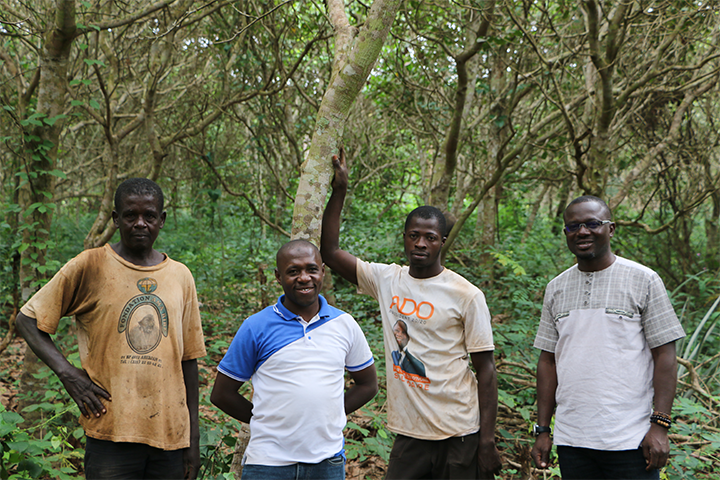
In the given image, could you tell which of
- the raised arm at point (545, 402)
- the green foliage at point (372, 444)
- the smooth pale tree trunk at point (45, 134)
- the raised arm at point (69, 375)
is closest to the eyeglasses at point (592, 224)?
the raised arm at point (545, 402)

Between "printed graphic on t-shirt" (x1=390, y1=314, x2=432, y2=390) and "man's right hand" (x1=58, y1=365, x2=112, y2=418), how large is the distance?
1.38 meters

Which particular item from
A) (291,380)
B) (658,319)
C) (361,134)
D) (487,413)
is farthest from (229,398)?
(361,134)

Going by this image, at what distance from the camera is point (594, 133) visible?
18.8 ft

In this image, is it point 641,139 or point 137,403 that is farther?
point 641,139

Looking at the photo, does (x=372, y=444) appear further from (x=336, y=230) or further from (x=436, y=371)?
(x=336, y=230)

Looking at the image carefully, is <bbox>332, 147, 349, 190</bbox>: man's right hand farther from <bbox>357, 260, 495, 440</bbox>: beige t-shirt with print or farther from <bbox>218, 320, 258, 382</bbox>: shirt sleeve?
<bbox>218, 320, 258, 382</bbox>: shirt sleeve

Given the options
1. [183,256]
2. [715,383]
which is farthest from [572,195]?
[183,256]

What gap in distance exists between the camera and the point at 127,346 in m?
2.34

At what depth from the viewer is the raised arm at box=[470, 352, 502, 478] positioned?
2.61m

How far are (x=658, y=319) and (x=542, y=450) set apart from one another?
86 cm

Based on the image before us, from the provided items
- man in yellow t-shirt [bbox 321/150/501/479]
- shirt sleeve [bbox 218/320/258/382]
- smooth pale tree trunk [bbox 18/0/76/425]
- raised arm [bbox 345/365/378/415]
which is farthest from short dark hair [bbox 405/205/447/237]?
smooth pale tree trunk [bbox 18/0/76/425]

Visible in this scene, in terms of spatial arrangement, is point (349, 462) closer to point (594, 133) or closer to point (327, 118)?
point (327, 118)

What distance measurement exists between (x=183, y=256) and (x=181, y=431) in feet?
24.1

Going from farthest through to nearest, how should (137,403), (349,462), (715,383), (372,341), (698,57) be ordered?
(698,57)
(372,341)
(715,383)
(349,462)
(137,403)
